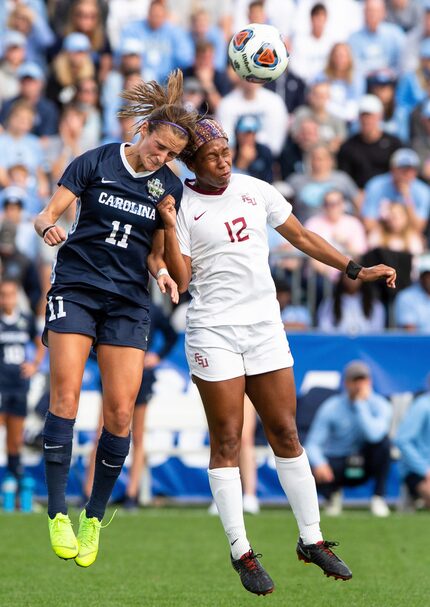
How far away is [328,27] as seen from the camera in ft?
60.8

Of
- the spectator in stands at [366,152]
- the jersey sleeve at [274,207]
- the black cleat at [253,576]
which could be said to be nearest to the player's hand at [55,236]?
the jersey sleeve at [274,207]

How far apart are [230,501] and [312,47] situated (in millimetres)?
11971

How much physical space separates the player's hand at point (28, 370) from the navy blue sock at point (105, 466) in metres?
6.11

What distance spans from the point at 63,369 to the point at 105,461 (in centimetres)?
65

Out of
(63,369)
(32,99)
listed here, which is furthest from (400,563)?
(32,99)

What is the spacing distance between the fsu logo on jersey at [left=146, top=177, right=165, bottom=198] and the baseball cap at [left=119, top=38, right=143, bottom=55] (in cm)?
1046

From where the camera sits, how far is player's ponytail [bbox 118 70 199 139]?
7375mm

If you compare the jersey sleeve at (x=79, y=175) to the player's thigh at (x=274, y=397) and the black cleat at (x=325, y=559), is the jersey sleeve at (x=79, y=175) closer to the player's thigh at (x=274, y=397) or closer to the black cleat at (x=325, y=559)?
the player's thigh at (x=274, y=397)

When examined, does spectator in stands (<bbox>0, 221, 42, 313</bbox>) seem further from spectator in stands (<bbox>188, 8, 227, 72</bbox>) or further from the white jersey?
the white jersey

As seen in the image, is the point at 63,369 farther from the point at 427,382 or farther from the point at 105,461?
the point at 427,382

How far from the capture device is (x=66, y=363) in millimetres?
7219

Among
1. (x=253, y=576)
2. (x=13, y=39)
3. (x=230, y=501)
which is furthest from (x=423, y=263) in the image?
(x=253, y=576)

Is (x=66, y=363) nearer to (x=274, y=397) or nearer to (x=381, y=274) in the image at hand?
(x=274, y=397)

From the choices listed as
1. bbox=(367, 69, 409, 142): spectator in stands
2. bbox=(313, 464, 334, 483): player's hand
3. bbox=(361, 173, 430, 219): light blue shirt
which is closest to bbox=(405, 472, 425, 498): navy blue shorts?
bbox=(313, 464, 334, 483): player's hand
